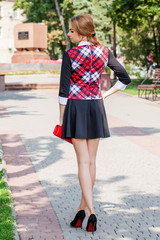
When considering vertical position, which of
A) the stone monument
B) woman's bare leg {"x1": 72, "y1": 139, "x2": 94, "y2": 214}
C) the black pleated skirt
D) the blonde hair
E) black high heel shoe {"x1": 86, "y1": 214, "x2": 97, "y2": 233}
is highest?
the blonde hair

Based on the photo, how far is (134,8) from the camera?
1027 inches

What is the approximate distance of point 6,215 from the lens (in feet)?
15.3

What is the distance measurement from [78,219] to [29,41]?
146ft

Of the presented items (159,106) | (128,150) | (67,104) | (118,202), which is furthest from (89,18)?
(159,106)

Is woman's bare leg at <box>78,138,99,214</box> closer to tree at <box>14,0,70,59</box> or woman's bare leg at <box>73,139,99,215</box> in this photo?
woman's bare leg at <box>73,139,99,215</box>

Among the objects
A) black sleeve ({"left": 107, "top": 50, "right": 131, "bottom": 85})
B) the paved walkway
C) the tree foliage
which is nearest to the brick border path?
the paved walkway

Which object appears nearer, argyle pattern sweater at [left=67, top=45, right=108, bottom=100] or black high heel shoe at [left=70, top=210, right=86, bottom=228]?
argyle pattern sweater at [left=67, top=45, right=108, bottom=100]

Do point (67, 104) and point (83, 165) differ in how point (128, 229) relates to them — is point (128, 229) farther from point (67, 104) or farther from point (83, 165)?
point (67, 104)

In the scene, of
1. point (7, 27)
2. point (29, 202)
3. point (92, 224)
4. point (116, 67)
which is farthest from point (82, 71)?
point (7, 27)

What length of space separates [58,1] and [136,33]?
79.9ft

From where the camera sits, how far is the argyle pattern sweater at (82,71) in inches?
159

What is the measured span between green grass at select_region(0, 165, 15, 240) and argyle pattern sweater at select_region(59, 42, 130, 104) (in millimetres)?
1222

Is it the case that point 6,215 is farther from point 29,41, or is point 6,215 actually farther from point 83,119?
point 29,41

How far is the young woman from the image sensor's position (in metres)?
4.05
